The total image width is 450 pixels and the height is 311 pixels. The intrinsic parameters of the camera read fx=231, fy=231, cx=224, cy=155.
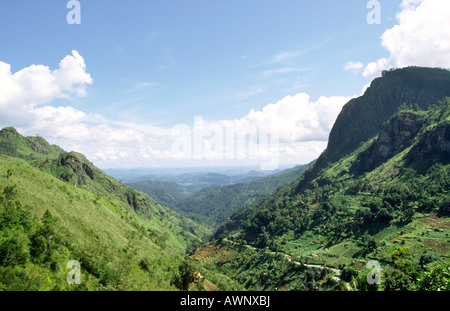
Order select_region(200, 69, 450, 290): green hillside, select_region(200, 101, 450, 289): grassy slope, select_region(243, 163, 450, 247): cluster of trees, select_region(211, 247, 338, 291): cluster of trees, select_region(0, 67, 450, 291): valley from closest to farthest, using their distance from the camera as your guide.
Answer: select_region(0, 67, 450, 291): valley → select_region(200, 69, 450, 290): green hillside → select_region(211, 247, 338, 291): cluster of trees → select_region(200, 101, 450, 289): grassy slope → select_region(243, 163, 450, 247): cluster of trees

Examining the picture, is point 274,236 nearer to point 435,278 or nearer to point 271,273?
point 271,273

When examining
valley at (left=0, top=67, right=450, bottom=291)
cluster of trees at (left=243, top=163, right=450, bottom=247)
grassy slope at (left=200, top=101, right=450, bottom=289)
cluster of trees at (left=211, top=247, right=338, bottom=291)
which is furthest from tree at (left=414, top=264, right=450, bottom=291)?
cluster of trees at (left=243, top=163, right=450, bottom=247)

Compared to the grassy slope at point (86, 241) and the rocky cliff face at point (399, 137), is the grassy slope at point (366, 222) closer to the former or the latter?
the rocky cliff face at point (399, 137)

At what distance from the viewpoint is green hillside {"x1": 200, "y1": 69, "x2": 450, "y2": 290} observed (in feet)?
271

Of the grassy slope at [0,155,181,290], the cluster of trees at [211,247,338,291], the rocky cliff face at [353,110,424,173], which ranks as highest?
the rocky cliff face at [353,110,424,173]

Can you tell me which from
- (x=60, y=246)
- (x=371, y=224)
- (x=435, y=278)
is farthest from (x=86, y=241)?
(x=371, y=224)

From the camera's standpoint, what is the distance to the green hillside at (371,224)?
8256 cm

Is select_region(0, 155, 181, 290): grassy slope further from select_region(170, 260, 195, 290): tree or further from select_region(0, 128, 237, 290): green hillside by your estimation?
select_region(170, 260, 195, 290): tree

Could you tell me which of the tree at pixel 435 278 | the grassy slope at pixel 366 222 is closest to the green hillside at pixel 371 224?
the grassy slope at pixel 366 222

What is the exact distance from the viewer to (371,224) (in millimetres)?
114312

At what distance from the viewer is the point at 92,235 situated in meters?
42.8
